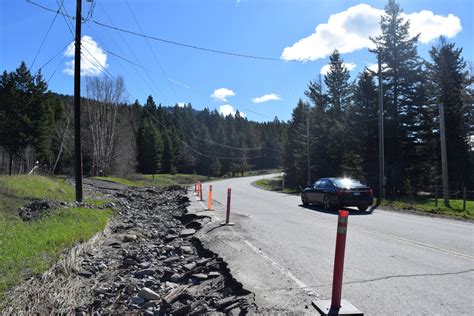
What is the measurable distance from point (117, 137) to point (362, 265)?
56.6 meters

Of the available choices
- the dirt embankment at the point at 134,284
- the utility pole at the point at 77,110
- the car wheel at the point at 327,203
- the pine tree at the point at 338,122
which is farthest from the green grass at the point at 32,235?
the pine tree at the point at 338,122

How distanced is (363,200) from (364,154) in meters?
22.2

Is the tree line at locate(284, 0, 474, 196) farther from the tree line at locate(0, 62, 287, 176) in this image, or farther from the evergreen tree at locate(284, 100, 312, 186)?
the tree line at locate(0, 62, 287, 176)

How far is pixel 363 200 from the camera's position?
55.5ft

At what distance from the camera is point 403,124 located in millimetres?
35094

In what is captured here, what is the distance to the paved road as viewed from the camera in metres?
4.87

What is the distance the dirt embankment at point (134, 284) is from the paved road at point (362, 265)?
1.27 ft

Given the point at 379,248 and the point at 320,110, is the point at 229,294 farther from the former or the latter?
the point at 320,110

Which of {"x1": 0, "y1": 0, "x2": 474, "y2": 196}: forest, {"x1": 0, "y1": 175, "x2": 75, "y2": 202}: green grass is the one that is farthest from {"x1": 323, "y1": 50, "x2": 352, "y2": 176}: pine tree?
{"x1": 0, "y1": 175, "x2": 75, "y2": 202}: green grass

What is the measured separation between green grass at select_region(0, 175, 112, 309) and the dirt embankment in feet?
0.87

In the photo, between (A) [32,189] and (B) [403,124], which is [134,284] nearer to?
(A) [32,189]

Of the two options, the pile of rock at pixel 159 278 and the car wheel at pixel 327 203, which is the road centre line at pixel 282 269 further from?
the car wheel at pixel 327 203

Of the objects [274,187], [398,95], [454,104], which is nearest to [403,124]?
[398,95]

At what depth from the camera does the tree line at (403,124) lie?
34.9 meters
